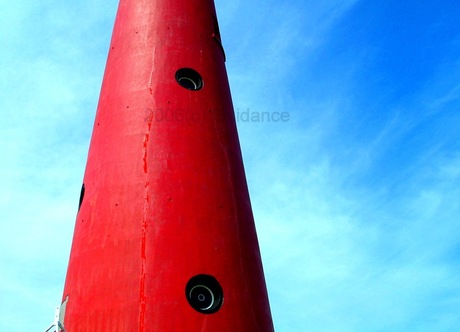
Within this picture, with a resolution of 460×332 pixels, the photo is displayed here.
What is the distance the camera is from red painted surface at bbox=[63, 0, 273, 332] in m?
6.53

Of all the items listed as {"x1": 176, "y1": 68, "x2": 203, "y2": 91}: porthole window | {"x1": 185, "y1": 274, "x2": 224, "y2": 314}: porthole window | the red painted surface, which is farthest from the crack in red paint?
{"x1": 176, "y1": 68, "x2": 203, "y2": 91}: porthole window

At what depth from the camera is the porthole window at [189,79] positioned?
8.58 meters

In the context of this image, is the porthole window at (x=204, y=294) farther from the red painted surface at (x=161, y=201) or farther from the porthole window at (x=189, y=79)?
the porthole window at (x=189, y=79)

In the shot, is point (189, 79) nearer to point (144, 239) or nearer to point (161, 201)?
point (161, 201)

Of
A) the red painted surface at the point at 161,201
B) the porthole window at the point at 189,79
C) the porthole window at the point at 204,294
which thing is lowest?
the porthole window at the point at 204,294

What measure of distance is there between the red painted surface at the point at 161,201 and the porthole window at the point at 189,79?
0.31 feet

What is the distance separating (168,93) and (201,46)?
144 cm

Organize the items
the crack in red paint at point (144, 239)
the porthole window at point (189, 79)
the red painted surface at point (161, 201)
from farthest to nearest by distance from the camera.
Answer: the porthole window at point (189, 79) → the red painted surface at point (161, 201) → the crack in red paint at point (144, 239)

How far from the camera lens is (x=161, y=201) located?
23.4 feet

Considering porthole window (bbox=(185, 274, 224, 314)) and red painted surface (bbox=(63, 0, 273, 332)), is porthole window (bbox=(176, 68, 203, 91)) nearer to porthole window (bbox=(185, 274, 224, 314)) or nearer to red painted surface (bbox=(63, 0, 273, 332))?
red painted surface (bbox=(63, 0, 273, 332))

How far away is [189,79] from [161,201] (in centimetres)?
250

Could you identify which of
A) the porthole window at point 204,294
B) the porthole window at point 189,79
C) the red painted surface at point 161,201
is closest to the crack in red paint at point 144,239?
the red painted surface at point 161,201

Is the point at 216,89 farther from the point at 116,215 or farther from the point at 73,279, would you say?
the point at 73,279

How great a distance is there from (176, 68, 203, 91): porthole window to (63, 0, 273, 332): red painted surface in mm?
93
